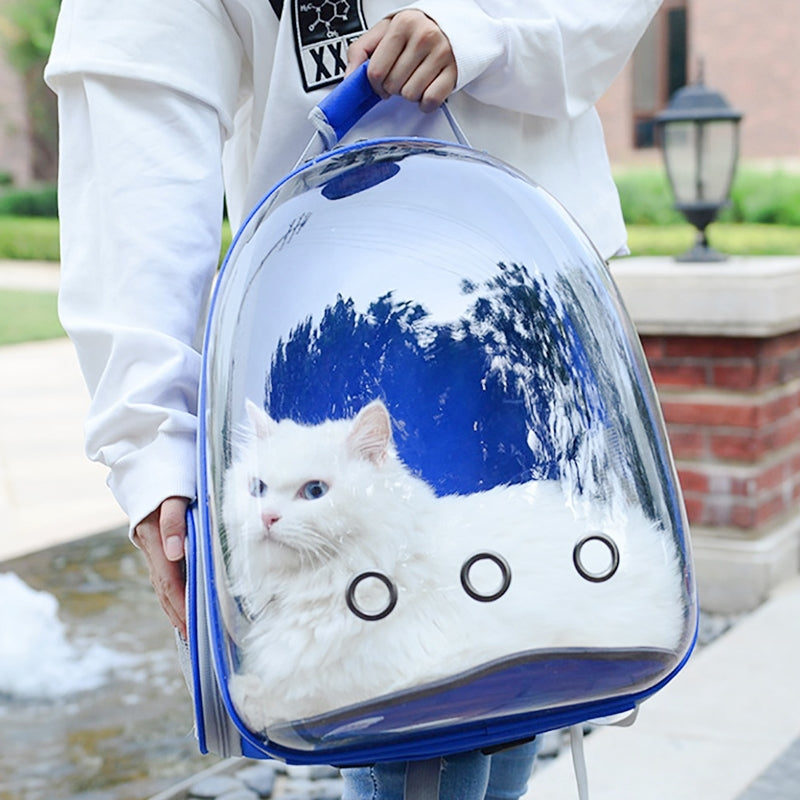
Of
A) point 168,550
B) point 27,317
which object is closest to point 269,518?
point 168,550

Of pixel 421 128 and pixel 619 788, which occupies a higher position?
pixel 421 128

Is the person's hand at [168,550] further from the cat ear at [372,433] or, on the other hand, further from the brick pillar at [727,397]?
the brick pillar at [727,397]

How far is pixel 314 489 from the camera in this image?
983 mm

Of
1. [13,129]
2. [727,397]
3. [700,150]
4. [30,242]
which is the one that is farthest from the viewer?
[13,129]

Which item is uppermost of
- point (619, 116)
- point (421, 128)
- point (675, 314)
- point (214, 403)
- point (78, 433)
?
point (421, 128)

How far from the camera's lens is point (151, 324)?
1184 millimetres

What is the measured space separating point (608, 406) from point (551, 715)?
0.26 m

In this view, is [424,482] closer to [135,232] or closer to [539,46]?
[135,232]

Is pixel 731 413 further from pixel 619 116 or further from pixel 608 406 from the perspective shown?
pixel 619 116

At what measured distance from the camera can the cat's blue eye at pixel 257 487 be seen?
99cm

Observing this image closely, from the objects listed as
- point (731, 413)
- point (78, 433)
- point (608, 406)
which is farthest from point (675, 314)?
point (78, 433)

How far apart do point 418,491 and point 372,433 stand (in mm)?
59

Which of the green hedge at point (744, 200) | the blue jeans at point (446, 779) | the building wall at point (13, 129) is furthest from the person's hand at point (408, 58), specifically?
the building wall at point (13, 129)

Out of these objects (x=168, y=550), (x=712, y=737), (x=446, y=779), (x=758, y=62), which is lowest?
(x=758, y=62)
